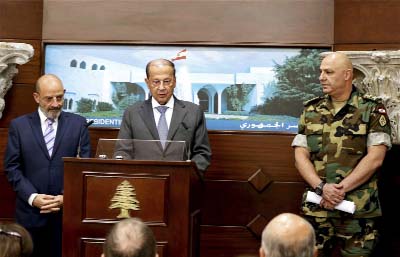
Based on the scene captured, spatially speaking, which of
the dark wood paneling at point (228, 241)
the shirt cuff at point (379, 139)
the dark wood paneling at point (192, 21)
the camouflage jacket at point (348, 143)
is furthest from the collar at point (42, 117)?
the shirt cuff at point (379, 139)

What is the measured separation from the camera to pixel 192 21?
5363 millimetres

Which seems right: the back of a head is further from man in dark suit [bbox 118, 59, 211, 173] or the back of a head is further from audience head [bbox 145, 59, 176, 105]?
audience head [bbox 145, 59, 176, 105]

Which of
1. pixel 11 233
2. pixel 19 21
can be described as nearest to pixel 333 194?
pixel 11 233

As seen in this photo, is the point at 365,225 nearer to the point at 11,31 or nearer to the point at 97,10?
the point at 97,10

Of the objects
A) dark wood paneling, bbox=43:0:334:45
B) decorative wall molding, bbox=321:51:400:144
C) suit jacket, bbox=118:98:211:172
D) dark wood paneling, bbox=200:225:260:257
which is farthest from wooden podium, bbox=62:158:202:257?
dark wood paneling, bbox=43:0:334:45

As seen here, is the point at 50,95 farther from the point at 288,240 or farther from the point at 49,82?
the point at 288,240

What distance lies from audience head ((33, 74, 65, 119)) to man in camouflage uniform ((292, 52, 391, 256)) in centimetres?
158

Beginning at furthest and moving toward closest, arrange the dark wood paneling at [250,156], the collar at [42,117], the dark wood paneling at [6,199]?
the dark wood paneling at [6,199], the dark wood paneling at [250,156], the collar at [42,117]

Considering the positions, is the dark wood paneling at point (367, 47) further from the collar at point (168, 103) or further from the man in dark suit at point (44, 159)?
the man in dark suit at point (44, 159)

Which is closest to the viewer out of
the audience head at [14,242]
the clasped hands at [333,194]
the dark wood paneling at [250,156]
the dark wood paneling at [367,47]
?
the audience head at [14,242]

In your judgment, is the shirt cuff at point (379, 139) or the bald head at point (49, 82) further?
the bald head at point (49, 82)

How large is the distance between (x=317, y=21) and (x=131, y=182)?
2.25m

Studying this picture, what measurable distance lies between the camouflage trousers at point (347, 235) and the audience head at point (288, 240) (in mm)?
1904

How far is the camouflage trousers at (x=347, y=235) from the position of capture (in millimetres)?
4121
